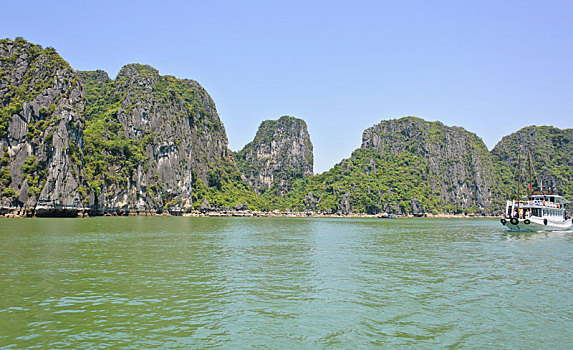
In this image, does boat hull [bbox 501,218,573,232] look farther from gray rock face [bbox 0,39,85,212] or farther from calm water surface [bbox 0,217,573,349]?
gray rock face [bbox 0,39,85,212]

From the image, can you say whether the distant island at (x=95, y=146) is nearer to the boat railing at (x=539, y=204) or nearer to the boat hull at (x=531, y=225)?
the boat hull at (x=531, y=225)

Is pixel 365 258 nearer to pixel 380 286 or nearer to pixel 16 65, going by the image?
pixel 380 286

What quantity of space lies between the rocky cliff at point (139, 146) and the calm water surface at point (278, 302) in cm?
10557

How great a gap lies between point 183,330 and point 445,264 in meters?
20.7

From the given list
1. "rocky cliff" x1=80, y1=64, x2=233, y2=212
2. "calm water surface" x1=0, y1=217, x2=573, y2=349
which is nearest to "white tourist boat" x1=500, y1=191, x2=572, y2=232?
"calm water surface" x1=0, y1=217, x2=573, y2=349

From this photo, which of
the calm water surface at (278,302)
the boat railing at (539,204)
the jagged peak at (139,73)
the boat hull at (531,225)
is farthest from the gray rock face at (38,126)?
the boat railing at (539,204)

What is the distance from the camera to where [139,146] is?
15562 centimetres

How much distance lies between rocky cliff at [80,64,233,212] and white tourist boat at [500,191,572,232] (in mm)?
106410

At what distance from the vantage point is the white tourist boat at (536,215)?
60.9 m

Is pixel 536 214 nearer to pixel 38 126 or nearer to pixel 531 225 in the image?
pixel 531 225

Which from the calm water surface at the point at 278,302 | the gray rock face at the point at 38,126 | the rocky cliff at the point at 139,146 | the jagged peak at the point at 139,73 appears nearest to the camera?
the calm water surface at the point at 278,302

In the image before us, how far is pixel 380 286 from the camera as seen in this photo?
65.4 ft

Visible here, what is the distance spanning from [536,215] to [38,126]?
360 ft

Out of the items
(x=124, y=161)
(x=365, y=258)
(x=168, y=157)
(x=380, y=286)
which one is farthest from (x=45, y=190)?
(x=380, y=286)
